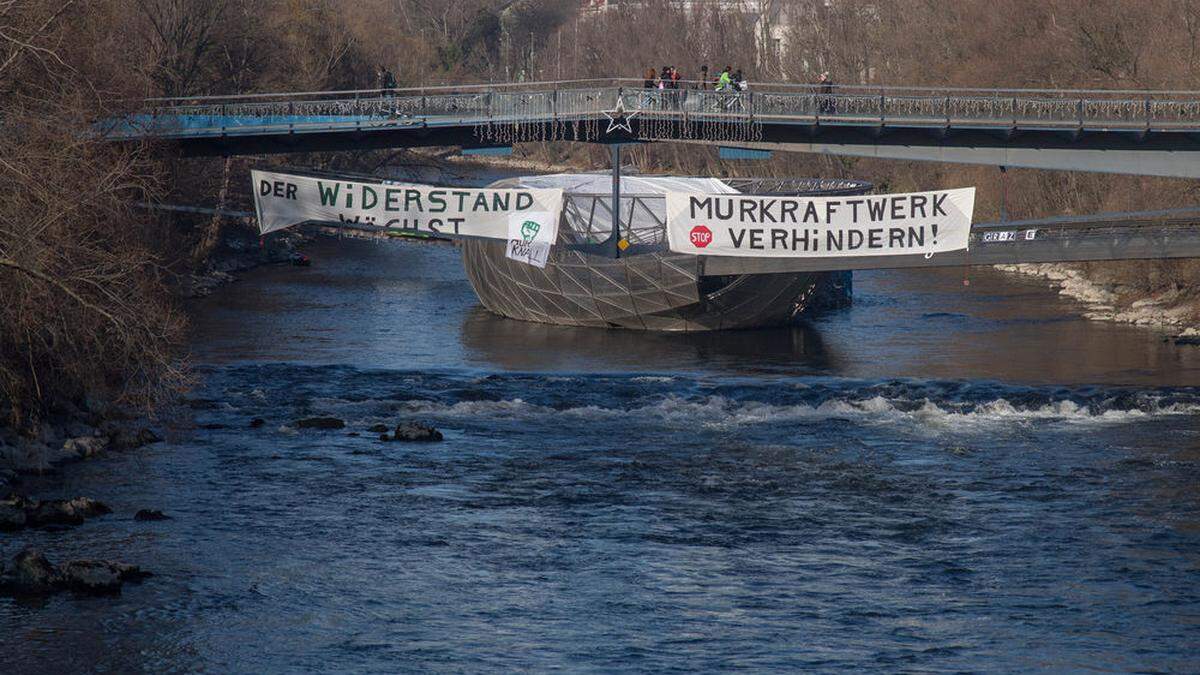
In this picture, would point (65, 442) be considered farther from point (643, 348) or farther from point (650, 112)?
point (650, 112)

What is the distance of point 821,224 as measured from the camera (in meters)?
48.2

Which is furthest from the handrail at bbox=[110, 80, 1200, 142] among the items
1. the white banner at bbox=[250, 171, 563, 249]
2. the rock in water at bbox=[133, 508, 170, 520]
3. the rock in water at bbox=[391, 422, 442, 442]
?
the rock in water at bbox=[133, 508, 170, 520]

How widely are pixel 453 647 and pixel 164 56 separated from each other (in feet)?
182

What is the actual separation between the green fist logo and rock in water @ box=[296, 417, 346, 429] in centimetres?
1364

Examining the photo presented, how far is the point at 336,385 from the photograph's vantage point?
4556 centimetres

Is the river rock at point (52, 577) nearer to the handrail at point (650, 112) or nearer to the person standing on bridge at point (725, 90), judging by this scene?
the handrail at point (650, 112)

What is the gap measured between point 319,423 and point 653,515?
1102cm

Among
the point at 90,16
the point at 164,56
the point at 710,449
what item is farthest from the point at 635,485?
the point at 164,56

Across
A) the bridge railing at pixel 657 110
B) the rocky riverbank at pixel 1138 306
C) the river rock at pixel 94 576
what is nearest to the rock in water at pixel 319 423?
the river rock at pixel 94 576

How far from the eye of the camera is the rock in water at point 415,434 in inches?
1532

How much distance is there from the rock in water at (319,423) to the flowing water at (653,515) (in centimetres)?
45

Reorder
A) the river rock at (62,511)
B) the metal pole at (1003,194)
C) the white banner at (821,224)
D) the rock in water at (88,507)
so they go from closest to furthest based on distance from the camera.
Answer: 1. the river rock at (62,511)
2. the rock in water at (88,507)
3. the white banner at (821,224)
4. the metal pole at (1003,194)

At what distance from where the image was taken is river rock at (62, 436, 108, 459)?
3553 centimetres

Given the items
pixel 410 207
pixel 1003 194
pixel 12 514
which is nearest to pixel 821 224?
→ pixel 410 207
